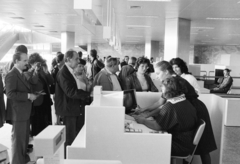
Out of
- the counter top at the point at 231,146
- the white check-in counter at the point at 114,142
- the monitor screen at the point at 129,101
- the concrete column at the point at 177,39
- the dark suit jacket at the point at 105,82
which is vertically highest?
the concrete column at the point at 177,39

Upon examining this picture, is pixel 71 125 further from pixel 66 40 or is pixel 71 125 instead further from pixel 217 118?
pixel 66 40

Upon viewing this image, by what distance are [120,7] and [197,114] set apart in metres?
4.92

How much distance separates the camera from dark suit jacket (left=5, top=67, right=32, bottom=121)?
10.4ft

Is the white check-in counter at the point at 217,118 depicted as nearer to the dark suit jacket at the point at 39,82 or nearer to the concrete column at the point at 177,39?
the dark suit jacket at the point at 39,82

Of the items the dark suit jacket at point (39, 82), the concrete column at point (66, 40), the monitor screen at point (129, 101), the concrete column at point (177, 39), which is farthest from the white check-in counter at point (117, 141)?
the concrete column at point (66, 40)

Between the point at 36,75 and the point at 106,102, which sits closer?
the point at 106,102

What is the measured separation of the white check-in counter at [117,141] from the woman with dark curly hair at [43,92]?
196 centimetres

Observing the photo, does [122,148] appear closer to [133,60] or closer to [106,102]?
[106,102]

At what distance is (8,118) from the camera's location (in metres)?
3.29

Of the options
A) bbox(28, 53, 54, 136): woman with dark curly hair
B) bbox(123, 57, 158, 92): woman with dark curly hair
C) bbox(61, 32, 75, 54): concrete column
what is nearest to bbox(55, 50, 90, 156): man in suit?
bbox(28, 53, 54, 136): woman with dark curly hair

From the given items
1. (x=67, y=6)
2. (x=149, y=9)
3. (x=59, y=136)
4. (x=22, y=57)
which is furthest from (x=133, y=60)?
(x=59, y=136)

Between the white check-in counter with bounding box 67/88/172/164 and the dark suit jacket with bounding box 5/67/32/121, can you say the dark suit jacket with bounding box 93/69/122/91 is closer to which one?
the dark suit jacket with bounding box 5/67/32/121

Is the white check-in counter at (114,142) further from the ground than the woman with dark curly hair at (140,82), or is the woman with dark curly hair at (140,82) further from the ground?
the woman with dark curly hair at (140,82)

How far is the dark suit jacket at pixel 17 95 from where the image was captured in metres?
3.18
